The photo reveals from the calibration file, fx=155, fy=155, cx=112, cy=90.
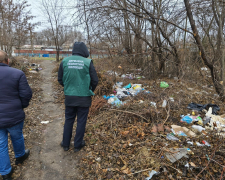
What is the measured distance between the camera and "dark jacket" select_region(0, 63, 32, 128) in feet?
6.28

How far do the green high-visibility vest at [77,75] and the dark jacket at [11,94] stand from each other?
0.62 metres

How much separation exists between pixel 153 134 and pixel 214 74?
3417 mm

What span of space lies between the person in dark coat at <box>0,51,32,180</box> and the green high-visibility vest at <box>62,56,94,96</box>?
1.98 feet

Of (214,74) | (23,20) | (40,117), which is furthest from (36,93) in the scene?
(23,20)

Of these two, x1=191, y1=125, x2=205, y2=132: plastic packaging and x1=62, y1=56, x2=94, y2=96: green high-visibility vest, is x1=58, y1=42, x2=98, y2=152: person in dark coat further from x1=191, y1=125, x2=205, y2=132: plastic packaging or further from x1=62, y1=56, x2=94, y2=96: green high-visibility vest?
x1=191, y1=125, x2=205, y2=132: plastic packaging

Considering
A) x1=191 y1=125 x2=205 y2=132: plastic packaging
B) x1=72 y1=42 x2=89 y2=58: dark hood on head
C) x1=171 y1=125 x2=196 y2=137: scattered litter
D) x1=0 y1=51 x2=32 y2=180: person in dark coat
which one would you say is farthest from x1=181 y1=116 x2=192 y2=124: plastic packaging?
x1=0 y1=51 x2=32 y2=180: person in dark coat

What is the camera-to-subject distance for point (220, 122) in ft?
11.7

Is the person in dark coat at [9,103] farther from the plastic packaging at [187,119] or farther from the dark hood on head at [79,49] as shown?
the plastic packaging at [187,119]

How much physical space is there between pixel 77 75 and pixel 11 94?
91 cm

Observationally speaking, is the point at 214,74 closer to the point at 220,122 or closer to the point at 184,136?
the point at 220,122

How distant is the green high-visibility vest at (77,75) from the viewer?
2.41 metres

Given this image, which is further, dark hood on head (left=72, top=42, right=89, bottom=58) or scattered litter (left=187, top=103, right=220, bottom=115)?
scattered litter (left=187, top=103, right=220, bottom=115)

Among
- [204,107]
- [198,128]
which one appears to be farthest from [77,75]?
[204,107]

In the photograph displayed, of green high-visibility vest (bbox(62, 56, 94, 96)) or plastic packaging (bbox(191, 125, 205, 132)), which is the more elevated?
green high-visibility vest (bbox(62, 56, 94, 96))
